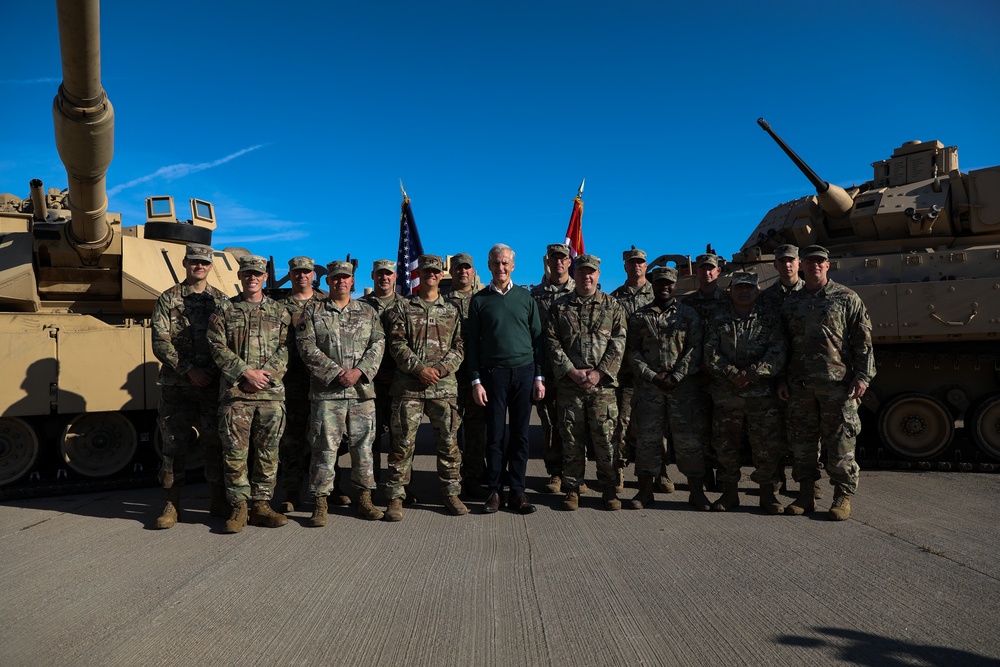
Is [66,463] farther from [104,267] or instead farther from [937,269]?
[937,269]

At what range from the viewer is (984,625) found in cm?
321

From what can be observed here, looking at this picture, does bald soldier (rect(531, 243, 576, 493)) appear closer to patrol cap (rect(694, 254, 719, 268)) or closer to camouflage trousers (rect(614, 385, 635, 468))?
camouflage trousers (rect(614, 385, 635, 468))

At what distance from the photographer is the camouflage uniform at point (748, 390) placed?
18.3 feet

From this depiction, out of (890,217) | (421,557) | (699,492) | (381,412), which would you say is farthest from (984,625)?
(890,217)

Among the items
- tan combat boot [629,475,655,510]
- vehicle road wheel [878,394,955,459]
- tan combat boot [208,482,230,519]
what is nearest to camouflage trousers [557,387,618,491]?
tan combat boot [629,475,655,510]

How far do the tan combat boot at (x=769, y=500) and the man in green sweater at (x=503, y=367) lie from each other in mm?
1941

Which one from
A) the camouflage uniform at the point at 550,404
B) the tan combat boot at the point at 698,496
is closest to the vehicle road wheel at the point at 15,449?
the camouflage uniform at the point at 550,404

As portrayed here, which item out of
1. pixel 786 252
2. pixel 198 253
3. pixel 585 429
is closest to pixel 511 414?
pixel 585 429

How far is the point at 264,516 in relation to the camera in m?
5.33

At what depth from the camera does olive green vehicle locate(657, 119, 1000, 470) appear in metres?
7.39

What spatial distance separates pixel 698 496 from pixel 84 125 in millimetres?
6155

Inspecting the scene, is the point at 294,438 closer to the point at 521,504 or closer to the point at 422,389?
the point at 422,389

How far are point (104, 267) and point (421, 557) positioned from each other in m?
5.81

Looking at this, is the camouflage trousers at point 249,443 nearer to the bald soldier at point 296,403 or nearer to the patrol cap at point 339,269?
the bald soldier at point 296,403
